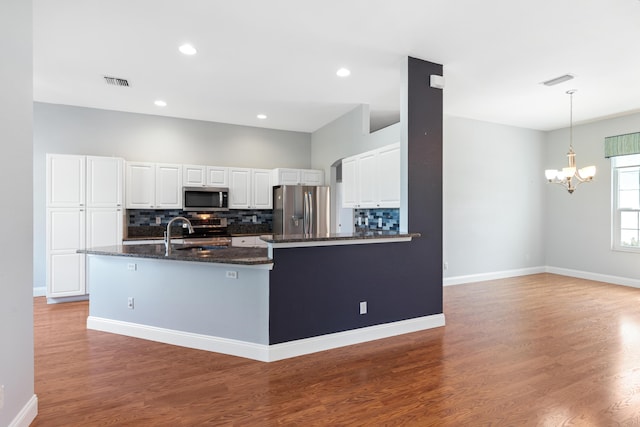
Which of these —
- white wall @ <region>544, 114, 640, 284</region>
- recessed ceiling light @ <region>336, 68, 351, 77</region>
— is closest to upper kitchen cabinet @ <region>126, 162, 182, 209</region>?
recessed ceiling light @ <region>336, 68, 351, 77</region>

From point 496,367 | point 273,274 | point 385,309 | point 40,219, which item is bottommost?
point 496,367

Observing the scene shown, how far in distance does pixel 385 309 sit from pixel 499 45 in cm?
290

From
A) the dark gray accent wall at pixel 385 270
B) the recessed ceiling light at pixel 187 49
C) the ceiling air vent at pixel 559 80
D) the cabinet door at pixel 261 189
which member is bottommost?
the dark gray accent wall at pixel 385 270

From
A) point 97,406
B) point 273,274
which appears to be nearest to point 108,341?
point 97,406

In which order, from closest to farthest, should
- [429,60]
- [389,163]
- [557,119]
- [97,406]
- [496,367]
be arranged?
[97,406]
[496,367]
[429,60]
[389,163]
[557,119]

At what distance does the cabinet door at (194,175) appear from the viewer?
18.2ft

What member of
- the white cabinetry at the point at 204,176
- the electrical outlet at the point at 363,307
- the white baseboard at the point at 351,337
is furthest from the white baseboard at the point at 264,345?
the white cabinetry at the point at 204,176

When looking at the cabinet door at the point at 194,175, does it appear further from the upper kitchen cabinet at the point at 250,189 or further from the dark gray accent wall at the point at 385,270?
the dark gray accent wall at the point at 385,270

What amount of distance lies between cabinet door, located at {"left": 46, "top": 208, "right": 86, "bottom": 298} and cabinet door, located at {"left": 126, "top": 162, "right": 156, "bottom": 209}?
70cm

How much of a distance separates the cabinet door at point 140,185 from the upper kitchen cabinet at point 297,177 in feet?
6.72

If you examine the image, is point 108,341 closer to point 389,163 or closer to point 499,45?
point 389,163

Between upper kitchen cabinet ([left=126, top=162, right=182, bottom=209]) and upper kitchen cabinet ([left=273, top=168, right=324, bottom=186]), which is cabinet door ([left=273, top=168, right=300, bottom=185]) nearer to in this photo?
upper kitchen cabinet ([left=273, top=168, right=324, bottom=186])

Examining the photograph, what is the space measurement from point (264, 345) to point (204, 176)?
3.70 meters

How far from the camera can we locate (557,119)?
5980 millimetres
